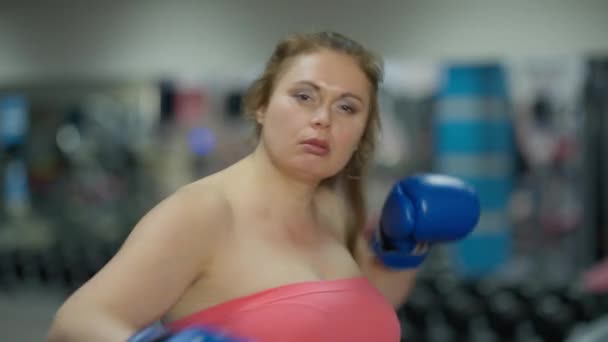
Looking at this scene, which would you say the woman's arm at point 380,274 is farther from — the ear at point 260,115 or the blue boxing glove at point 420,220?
the ear at point 260,115

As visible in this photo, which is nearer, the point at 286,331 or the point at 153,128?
the point at 286,331

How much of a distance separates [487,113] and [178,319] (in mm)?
3401

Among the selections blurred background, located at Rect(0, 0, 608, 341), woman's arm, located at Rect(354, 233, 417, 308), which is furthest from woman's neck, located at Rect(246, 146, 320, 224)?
blurred background, located at Rect(0, 0, 608, 341)

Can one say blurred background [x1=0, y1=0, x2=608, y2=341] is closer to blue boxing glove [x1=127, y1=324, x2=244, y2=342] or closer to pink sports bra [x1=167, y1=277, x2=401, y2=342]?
pink sports bra [x1=167, y1=277, x2=401, y2=342]

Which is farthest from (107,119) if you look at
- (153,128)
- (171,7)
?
(171,7)

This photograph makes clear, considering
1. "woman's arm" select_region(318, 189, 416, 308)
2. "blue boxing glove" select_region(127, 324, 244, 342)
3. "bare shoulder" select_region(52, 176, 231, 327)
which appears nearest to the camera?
"blue boxing glove" select_region(127, 324, 244, 342)

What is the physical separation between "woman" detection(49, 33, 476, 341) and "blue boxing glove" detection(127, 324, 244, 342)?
1.4 inches

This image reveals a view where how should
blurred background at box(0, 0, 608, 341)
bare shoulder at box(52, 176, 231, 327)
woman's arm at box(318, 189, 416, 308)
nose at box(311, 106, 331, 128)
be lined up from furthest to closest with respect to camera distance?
blurred background at box(0, 0, 608, 341)
woman's arm at box(318, 189, 416, 308)
nose at box(311, 106, 331, 128)
bare shoulder at box(52, 176, 231, 327)

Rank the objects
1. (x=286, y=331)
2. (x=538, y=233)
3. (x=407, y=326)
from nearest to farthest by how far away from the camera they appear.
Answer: (x=286, y=331), (x=407, y=326), (x=538, y=233)

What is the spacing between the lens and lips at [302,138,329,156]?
1182 millimetres

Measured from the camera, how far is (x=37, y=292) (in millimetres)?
5883

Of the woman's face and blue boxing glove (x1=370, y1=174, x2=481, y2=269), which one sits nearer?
the woman's face

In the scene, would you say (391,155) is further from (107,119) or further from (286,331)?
(286,331)

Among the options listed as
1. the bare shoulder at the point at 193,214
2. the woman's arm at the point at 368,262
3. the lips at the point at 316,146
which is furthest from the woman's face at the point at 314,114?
the woman's arm at the point at 368,262
